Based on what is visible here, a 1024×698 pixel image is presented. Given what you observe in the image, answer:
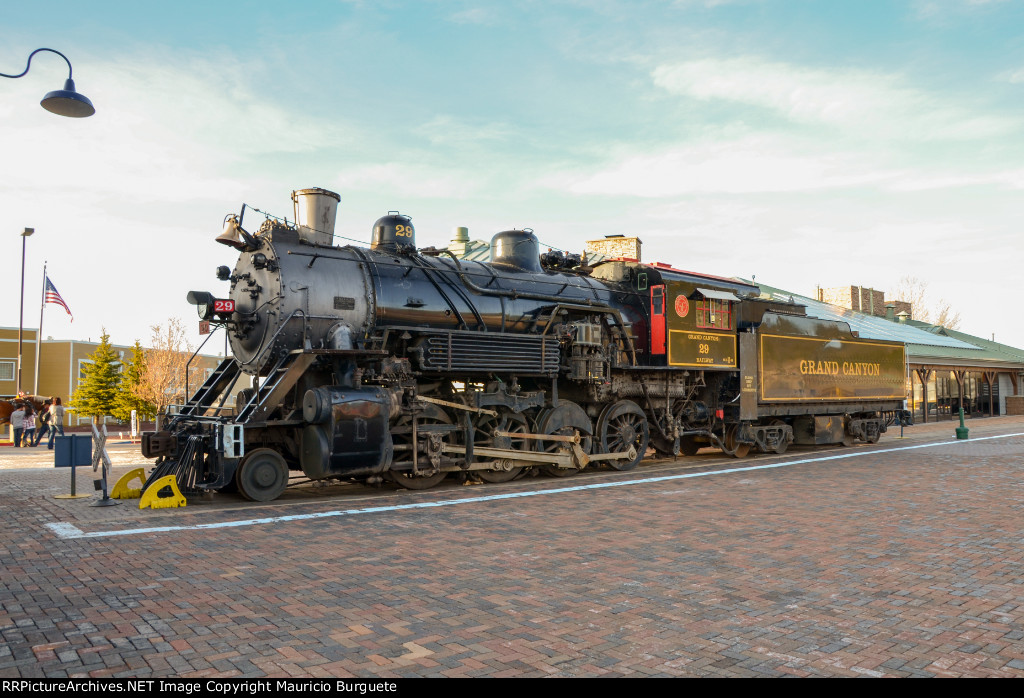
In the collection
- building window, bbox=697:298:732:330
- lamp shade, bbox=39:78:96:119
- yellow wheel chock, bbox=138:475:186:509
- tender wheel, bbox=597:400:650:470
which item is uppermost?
lamp shade, bbox=39:78:96:119

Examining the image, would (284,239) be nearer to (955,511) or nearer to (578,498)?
(578,498)

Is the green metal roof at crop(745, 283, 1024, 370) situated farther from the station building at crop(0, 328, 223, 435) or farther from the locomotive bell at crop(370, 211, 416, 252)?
the station building at crop(0, 328, 223, 435)

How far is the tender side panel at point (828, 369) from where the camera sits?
49.2ft

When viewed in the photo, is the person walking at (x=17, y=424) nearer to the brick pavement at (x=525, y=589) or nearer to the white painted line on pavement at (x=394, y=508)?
the brick pavement at (x=525, y=589)

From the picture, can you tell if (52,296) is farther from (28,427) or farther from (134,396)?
(28,427)

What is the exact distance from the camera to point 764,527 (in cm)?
733

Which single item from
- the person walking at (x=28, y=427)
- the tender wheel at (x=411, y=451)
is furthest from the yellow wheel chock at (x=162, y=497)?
the person walking at (x=28, y=427)

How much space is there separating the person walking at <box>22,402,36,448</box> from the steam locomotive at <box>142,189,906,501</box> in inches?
578

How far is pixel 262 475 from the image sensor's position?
8.77 m

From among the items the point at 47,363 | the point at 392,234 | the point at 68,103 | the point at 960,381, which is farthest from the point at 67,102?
the point at 47,363

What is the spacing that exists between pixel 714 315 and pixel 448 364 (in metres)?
6.23

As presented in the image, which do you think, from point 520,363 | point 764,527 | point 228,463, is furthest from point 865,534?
point 228,463

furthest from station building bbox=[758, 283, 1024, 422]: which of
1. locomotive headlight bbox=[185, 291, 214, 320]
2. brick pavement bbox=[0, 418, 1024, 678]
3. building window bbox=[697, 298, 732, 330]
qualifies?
locomotive headlight bbox=[185, 291, 214, 320]

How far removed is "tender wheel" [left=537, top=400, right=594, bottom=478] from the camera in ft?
36.9
